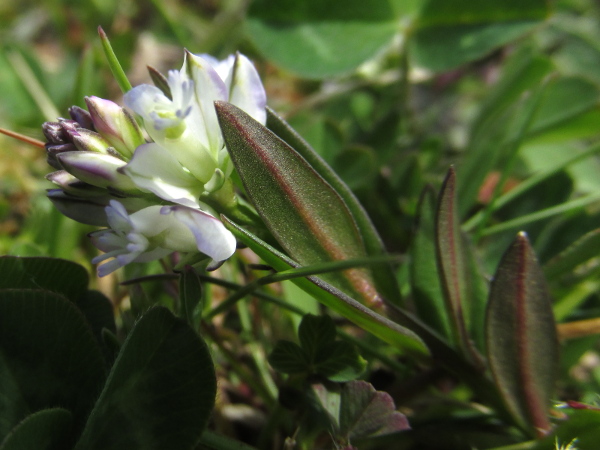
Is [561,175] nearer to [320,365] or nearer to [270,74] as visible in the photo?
[320,365]

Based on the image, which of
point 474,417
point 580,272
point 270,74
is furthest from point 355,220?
point 270,74

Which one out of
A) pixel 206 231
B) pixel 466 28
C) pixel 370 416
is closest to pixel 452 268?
pixel 370 416

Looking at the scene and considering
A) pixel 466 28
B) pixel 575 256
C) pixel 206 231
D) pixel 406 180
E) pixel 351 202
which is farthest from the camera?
pixel 466 28

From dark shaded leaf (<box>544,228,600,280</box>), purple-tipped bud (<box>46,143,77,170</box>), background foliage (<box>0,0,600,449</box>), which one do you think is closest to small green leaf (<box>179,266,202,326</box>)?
background foliage (<box>0,0,600,449</box>)

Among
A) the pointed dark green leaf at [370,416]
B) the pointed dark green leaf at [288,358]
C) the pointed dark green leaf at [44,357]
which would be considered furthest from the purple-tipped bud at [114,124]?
the pointed dark green leaf at [370,416]

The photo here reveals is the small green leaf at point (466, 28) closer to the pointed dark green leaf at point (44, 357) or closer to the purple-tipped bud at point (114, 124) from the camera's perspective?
the purple-tipped bud at point (114, 124)

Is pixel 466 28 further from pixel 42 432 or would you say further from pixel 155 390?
pixel 42 432
